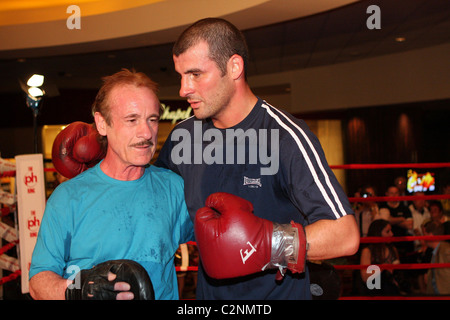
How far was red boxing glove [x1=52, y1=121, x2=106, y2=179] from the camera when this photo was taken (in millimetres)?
1629

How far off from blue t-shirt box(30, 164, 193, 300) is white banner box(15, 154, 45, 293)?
150 centimetres

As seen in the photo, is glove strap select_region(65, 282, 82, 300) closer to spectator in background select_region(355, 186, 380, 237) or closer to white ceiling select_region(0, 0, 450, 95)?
spectator in background select_region(355, 186, 380, 237)

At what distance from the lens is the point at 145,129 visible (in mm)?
1371

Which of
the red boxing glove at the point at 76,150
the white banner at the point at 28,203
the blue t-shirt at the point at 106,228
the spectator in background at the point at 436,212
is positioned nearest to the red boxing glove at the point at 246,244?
the blue t-shirt at the point at 106,228

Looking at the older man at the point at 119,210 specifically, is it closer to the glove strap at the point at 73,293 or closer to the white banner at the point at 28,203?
the glove strap at the point at 73,293

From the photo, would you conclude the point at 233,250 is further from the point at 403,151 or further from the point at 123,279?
the point at 403,151

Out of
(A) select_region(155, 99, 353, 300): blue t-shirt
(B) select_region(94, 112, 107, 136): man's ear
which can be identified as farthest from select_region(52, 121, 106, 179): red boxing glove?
(A) select_region(155, 99, 353, 300): blue t-shirt

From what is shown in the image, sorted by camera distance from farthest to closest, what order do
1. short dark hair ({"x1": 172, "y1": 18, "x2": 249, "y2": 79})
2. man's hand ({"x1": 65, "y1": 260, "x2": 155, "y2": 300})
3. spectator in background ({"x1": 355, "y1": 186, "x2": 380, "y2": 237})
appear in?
spectator in background ({"x1": 355, "y1": 186, "x2": 380, "y2": 237})
short dark hair ({"x1": 172, "y1": 18, "x2": 249, "y2": 79})
man's hand ({"x1": 65, "y1": 260, "x2": 155, "y2": 300})

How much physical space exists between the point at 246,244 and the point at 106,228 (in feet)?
1.53

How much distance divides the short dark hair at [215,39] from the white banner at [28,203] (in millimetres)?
1746

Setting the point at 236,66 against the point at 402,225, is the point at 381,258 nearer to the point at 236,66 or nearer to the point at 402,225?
the point at 402,225

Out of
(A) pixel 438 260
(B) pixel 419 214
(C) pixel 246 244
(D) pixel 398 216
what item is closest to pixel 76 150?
(C) pixel 246 244

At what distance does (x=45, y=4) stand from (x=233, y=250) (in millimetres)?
6020
